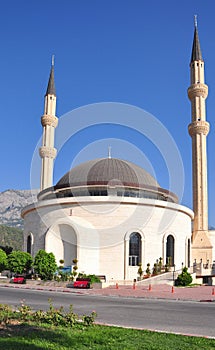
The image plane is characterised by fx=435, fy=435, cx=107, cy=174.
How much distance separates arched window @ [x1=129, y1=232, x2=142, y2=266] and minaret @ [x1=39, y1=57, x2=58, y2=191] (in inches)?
718

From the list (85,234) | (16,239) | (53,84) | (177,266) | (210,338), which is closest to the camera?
(210,338)

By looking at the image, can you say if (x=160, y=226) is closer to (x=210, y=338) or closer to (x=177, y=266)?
(x=177, y=266)

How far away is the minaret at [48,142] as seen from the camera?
56.7 m

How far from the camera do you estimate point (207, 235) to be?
49.9 meters

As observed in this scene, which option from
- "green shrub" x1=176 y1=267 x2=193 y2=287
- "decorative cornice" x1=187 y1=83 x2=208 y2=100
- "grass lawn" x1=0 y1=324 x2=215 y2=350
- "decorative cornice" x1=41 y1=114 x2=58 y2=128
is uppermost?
"decorative cornice" x1=187 y1=83 x2=208 y2=100

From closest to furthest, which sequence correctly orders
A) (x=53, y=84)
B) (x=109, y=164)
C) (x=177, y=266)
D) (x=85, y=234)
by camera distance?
1. (x=85, y=234)
2. (x=177, y=266)
3. (x=109, y=164)
4. (x=53, y=84)

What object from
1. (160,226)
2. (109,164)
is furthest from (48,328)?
(109,164)

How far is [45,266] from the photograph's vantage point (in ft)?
121

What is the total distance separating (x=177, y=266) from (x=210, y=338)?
3437 centimetres

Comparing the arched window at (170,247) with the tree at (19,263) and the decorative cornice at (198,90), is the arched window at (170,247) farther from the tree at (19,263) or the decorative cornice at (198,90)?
the decorative cornice at (198,90)

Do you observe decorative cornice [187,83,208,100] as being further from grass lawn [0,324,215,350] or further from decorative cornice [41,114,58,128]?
grass lawn [0,324,215,350]

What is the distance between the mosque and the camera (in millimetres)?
40750

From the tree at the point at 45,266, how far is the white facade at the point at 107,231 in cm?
347

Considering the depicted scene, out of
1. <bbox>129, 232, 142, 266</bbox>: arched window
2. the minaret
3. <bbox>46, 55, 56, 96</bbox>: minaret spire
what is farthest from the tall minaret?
<bbox>46, 55, 56, 96</bbox>: minaret spire
